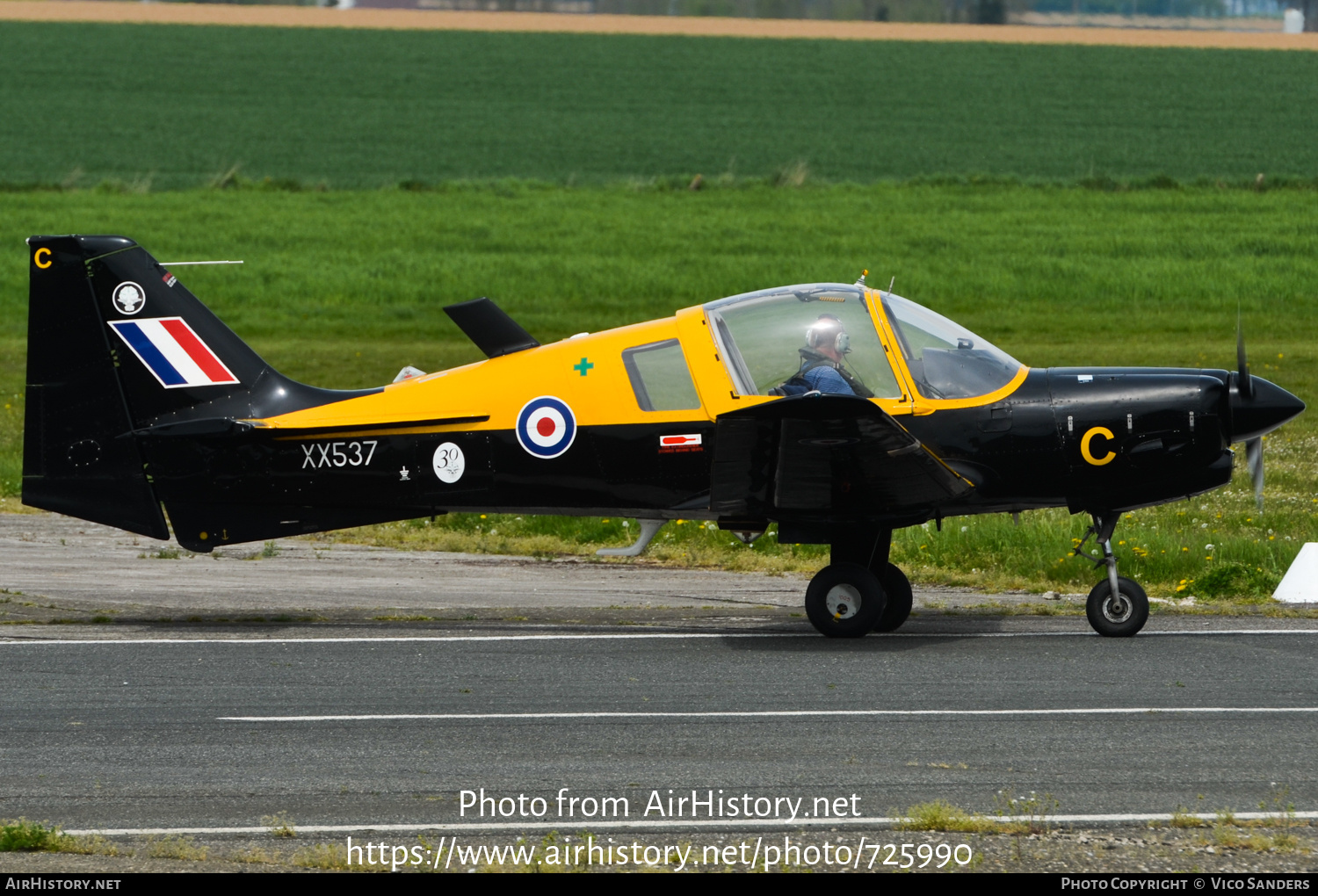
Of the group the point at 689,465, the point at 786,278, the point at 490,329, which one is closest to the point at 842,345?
the point at 689,465

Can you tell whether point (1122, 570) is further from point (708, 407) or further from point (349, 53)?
point (349, 53)

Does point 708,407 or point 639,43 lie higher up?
point 639,43

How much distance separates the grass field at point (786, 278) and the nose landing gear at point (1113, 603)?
86.5 inches

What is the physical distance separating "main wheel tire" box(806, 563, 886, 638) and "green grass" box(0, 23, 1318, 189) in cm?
3956

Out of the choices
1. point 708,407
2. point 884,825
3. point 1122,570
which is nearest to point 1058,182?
point 1122,570

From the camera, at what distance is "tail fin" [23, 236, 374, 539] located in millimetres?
11195

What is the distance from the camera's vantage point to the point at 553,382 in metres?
10.8

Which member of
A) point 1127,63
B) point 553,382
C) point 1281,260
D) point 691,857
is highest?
point 1127,63

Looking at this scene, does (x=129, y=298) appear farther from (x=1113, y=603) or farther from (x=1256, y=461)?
(x=1256, y=461)

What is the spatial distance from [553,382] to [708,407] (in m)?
1.07

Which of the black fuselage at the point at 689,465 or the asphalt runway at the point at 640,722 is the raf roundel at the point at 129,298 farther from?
the asphalt runway at the point at 640,722

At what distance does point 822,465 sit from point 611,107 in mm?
59268

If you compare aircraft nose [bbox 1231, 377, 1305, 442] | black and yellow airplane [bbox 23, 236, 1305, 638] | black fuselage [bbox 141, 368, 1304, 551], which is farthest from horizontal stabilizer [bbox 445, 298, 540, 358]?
aircraft nose [bbox 1231, 377, 1305, 442]

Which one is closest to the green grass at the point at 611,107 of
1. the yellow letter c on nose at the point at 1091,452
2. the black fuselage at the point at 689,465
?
the black fuselage at the point at 689,465
